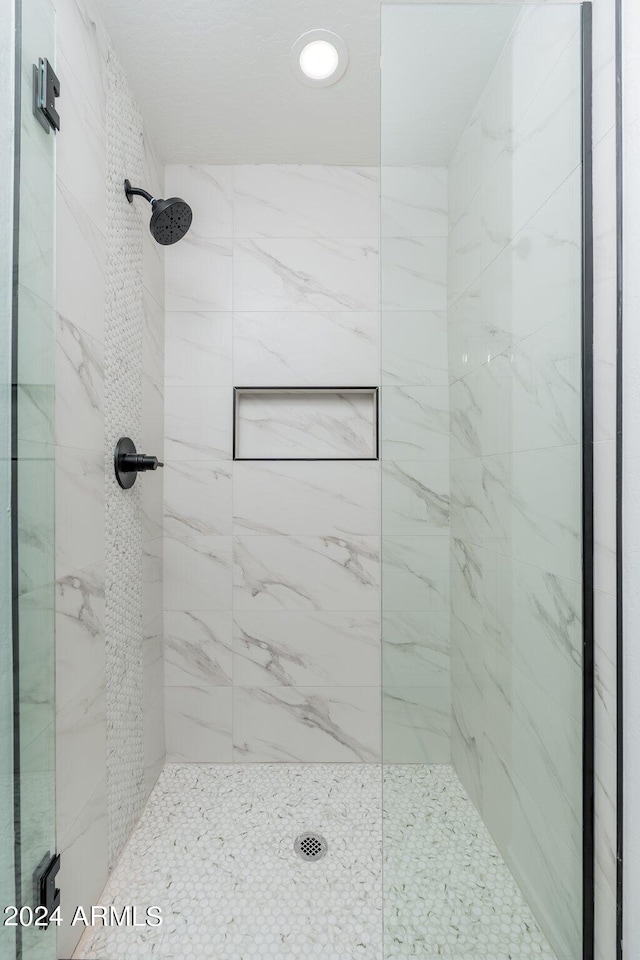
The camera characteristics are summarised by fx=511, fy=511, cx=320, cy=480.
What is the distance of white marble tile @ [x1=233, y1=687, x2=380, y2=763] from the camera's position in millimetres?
1952

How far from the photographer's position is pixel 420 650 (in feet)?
3.20

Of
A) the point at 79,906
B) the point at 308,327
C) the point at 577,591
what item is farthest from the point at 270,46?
the point at 79,906

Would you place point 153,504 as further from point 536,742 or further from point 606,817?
point 606,817

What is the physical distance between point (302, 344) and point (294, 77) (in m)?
0.81

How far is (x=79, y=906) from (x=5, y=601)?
944 mm

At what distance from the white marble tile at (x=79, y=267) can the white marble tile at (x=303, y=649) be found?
3.84ft

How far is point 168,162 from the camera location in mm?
1952

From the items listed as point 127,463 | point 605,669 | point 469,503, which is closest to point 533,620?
point 605,669

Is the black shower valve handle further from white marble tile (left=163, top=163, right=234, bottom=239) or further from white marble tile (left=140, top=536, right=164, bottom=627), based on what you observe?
white marble tile (left=163, top=163, right=234, bottom=239)

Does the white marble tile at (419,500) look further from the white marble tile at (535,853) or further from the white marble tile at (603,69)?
the white marble tile at (603,69)

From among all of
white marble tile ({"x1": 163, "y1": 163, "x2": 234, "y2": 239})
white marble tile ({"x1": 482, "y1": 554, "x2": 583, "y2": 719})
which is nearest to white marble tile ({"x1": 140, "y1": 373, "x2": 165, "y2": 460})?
white marble tile ({"x1": 163, "y1": 163, "x2": 234, "y2": 239})

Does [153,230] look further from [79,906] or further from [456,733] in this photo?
[79,906]

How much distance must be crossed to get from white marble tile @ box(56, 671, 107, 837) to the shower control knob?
0.54 m

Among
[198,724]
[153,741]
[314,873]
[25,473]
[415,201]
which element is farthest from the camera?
[198,724]
